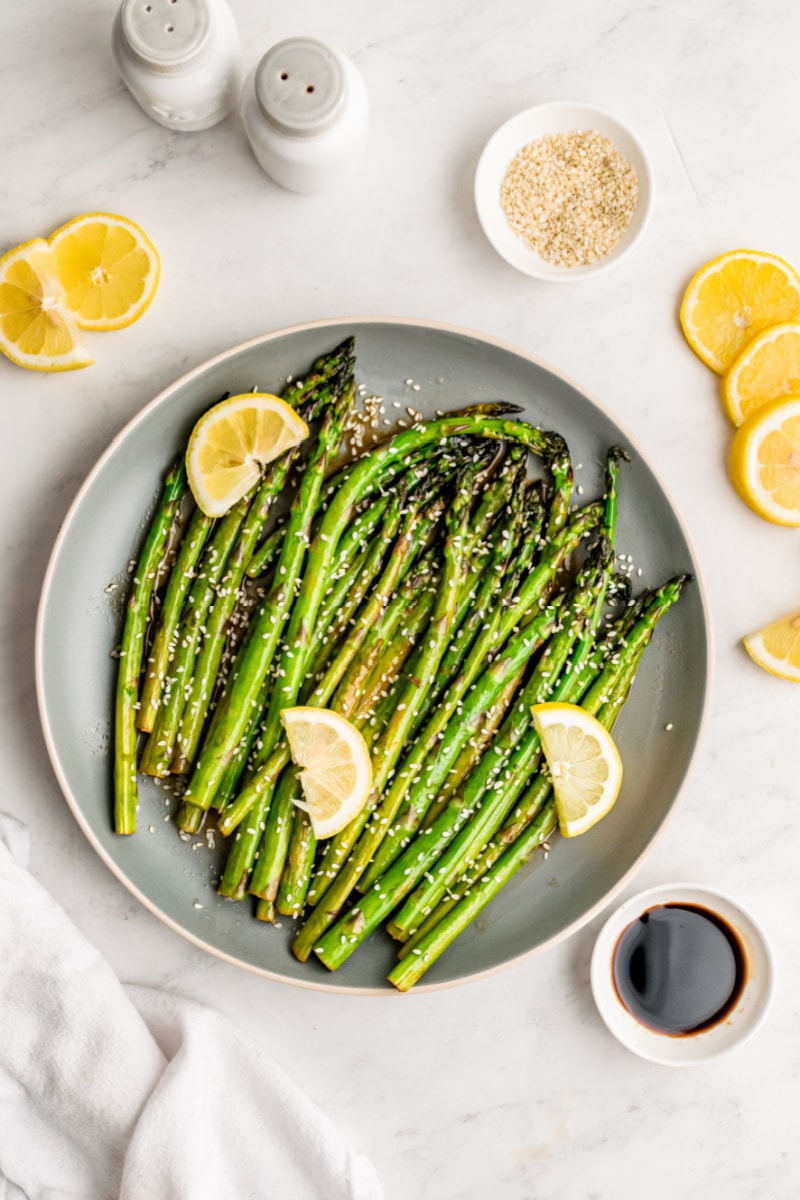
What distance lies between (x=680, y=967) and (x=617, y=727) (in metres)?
0.85

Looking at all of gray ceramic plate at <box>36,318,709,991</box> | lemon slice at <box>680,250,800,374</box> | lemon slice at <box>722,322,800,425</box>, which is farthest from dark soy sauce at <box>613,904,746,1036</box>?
lemon slice at <box>680,250,800,374</box>

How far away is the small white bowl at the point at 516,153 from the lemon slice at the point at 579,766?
1482mm

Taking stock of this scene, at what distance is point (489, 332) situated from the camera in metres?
3.17

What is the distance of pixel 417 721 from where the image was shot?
3.01m

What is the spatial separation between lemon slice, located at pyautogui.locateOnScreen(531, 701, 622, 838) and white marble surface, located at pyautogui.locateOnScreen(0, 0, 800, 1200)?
1.28 feet

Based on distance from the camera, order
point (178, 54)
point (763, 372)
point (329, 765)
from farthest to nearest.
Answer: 1. point (763, 372)
2. point (329, 765)
3. point (178, 54)

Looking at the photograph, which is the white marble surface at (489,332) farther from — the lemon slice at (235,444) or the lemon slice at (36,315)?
the lemon slice at (235,444)

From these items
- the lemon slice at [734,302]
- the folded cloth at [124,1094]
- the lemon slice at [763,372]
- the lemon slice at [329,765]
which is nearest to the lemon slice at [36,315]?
the lemon slice at [329,765]

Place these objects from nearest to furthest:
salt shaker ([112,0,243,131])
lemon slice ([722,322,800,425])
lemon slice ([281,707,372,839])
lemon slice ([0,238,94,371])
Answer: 1. salt shaker ([112,0,243,131])
2. lemon slice ([281,707,372,839])
3. lemon slice ([0,238,94,371])
4. lemon slice ([722,322,800,425])

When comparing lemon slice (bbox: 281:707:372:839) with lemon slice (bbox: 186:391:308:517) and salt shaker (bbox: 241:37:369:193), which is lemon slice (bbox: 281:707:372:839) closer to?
lemon slice (bbox: 186:391:308:517)

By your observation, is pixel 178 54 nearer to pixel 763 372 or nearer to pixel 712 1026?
pixel 763 372

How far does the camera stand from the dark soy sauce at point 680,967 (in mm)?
3115

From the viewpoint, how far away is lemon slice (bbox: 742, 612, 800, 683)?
10.4ft

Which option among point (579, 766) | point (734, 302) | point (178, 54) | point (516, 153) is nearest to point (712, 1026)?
point (579, 766)
